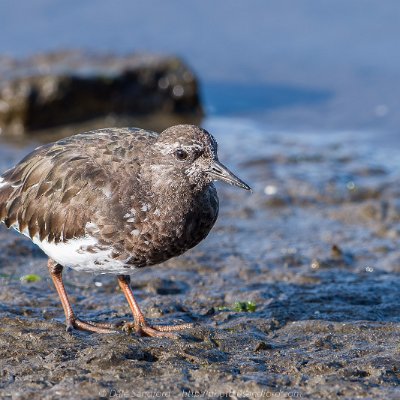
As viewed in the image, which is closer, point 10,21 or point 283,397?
point 283,397

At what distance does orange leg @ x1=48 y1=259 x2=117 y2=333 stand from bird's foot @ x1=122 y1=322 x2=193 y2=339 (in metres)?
0.13

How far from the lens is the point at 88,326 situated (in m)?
5.73

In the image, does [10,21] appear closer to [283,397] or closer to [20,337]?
[20,337]

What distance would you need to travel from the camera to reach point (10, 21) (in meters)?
16.3

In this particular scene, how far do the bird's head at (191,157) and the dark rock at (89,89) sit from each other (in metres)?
6.72

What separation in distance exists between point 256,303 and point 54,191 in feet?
5.88

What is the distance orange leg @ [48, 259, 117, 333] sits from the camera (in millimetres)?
5711

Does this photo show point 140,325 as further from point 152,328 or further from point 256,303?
point 256,303

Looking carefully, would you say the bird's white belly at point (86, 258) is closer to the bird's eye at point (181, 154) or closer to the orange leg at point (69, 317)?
the orange leg at point (69, 317)

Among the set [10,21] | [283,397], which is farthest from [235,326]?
[10,21]

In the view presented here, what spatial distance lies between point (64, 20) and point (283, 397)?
13.3 metres

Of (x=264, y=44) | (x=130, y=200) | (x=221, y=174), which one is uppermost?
(x=221, y=174)

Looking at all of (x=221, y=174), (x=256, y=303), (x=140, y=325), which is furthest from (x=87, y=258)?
(x=256, y=303)

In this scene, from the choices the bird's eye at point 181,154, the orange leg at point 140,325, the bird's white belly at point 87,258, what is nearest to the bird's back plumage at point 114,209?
the bird's white belly at point 87,258
